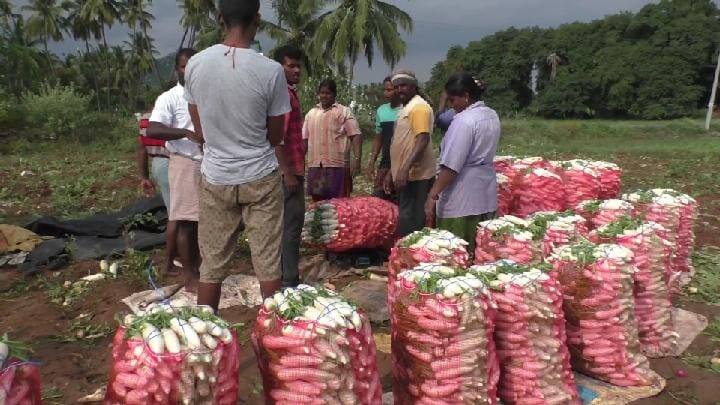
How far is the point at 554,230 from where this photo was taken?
11.9 ft

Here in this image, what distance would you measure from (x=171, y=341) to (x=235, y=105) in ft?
3.91

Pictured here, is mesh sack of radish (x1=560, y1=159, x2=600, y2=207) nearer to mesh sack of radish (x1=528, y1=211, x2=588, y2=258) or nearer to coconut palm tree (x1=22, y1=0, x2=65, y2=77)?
mesh sack of radish (x1=528, y1=211, x2=588, y2=258)

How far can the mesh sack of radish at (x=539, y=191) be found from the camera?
5.09 metres

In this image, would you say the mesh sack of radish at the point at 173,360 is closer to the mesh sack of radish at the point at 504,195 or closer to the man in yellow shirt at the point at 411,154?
the man in yellow shirt at the point at 411,154

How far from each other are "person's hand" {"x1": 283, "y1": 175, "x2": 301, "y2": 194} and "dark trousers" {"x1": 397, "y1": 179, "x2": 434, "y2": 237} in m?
1.31

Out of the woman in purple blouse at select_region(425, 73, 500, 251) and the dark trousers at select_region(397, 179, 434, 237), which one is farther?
the dark trousers at select_region(397, 179, 434, 237)

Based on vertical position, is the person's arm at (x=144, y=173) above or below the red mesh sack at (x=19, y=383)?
above

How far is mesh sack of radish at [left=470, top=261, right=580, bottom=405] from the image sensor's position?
2.53m

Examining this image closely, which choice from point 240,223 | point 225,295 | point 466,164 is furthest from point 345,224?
point 240,223

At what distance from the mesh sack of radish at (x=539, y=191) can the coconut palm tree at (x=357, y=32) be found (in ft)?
63.4

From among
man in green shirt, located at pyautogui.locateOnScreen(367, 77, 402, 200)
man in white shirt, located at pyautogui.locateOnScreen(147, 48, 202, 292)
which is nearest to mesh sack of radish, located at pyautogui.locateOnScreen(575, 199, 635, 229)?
man in green shirt, located at pyautogui.locateOnScreen(367, 77, 402, 200)

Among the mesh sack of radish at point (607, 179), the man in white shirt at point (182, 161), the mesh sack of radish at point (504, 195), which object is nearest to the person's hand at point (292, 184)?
the man in white shirt at point (182, 161)

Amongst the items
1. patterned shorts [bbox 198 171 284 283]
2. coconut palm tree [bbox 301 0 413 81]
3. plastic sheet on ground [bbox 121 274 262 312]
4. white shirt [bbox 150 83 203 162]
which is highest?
coconut palm tree [bbox 301 0 413 81]

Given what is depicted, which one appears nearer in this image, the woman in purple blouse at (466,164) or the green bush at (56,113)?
the woman in purple blouse at (466,164)
